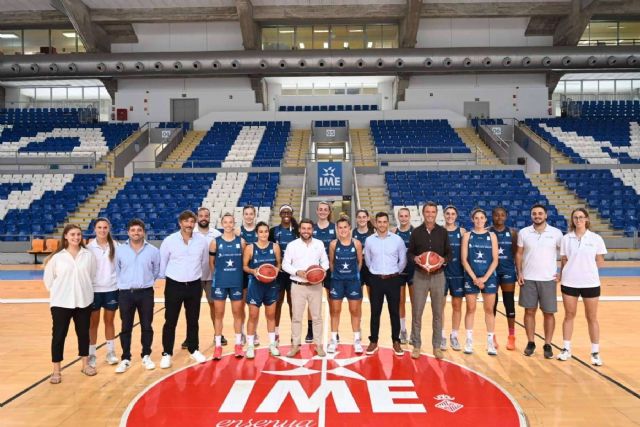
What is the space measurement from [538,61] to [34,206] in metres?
20.1

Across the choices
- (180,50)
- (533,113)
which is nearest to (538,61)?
(533,113)

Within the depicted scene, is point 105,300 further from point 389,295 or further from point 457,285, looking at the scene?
point 457,285

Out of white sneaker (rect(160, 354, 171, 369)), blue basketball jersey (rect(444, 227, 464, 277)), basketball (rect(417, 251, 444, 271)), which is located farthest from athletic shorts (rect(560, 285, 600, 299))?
white sneaker (rect(160, 354, 171, 369))

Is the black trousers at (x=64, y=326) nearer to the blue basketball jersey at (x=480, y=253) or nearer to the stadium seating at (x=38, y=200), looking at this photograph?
the blue basketball jersey at (x=480, y=253)

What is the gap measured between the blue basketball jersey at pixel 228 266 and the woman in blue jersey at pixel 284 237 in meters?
0.62

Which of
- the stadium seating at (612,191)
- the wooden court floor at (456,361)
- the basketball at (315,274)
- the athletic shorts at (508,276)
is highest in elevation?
the stadium seating at (612,191)

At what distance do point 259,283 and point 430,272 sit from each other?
6.29 ft

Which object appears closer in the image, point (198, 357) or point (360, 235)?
point (198, 357)

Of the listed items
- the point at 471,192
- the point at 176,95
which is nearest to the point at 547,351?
the point at 471,192

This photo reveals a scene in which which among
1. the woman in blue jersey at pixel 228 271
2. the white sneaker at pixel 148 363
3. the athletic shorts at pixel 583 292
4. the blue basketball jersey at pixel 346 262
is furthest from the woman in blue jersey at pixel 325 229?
the athletic shorts at pixel 583 292

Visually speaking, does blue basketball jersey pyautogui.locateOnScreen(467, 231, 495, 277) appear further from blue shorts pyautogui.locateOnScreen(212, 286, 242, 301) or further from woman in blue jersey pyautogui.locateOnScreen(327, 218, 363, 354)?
blue shorts pyautogui.locateOnScreen(212, 286, 242, 301)

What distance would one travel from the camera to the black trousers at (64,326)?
480 centimetres

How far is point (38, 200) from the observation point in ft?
55.4

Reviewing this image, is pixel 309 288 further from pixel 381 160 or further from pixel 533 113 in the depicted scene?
pixel 533 113
